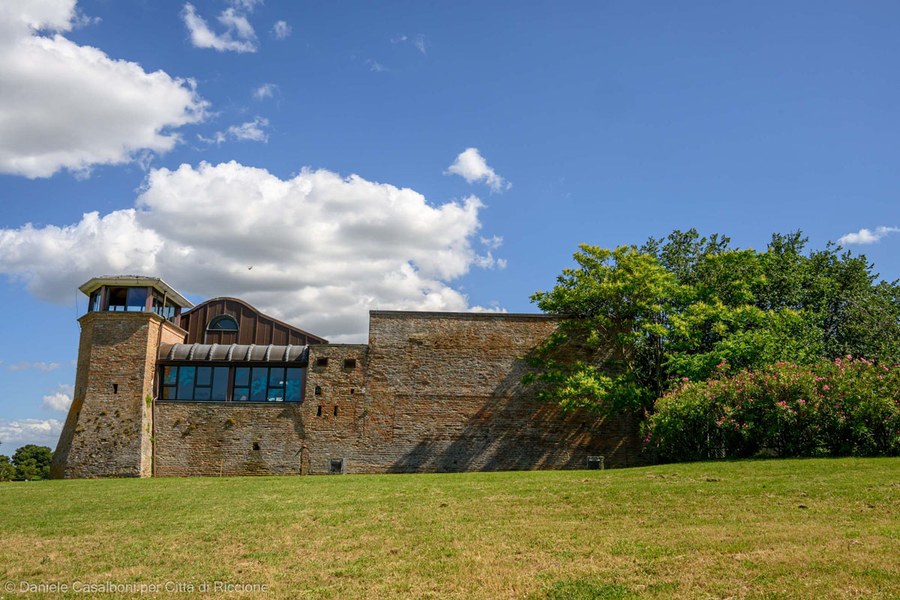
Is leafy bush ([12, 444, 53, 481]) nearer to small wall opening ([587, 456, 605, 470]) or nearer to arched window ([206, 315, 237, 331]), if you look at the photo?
arched window ([206, 315, 237, 331])

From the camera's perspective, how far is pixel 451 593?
776cm

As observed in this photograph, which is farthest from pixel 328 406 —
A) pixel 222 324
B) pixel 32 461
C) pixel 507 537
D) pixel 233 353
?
pixel 32 461

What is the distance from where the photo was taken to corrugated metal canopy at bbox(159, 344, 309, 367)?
2733 centimetres

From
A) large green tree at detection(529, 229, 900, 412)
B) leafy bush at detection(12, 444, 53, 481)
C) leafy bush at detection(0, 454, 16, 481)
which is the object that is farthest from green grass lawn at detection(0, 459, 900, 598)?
leafy bush at detection(12, 444, 53, 481)

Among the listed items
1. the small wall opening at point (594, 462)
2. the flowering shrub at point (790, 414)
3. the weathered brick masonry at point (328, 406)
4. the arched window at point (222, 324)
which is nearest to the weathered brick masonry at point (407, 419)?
the weathered brick masonry at point (328, 406)

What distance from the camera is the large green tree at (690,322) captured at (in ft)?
79.7

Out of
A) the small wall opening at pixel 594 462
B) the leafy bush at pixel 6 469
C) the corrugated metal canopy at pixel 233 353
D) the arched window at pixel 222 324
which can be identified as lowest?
the leafy bush at pixel 6 469

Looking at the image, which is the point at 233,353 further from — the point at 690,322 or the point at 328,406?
the point at 690,322

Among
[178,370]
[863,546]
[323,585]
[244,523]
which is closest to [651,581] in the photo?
[863,546]

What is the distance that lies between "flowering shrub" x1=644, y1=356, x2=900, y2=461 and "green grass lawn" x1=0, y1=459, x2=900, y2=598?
2341 millimetres

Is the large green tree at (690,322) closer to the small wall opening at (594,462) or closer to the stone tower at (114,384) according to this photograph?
the small wall opening at (594,462)

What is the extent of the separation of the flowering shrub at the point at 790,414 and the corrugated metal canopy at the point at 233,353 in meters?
14.6

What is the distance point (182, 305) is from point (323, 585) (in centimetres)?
2414

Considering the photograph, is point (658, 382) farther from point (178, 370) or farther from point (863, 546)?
point (178, 370)
